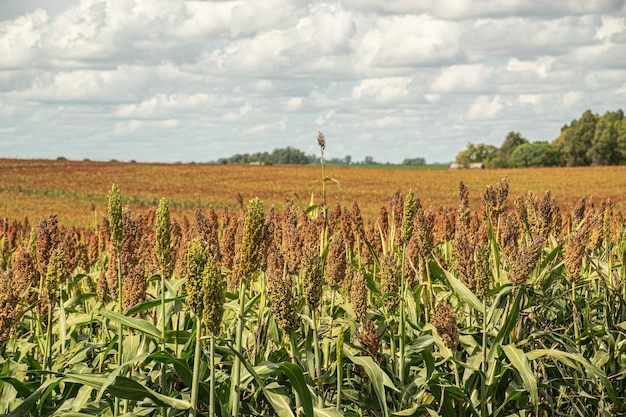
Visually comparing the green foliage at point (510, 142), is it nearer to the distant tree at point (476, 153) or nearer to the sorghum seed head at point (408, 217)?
the distant tree at point (476, 153)

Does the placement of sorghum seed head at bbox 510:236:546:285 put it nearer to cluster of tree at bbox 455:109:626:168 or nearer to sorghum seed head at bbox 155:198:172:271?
sorghum seed head at bbox 155:198:172:271

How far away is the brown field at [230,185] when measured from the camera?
31.5m

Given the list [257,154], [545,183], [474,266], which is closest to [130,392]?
[474,266]

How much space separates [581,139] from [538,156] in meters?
15.2

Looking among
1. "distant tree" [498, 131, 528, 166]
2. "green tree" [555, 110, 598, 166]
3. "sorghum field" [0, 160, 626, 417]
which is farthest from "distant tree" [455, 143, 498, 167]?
"sorghum field" [0, 160, 626, 417]

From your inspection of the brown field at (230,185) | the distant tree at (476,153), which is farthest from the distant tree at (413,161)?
the brown field at (230,185)

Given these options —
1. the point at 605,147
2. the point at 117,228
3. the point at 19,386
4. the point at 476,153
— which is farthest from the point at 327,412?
the point at 476,153

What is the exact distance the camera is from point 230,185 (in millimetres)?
44156

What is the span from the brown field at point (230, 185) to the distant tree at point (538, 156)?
58852 millimetres

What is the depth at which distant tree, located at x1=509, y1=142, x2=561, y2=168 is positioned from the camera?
119950 mm

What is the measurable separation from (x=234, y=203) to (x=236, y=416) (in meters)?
28.7

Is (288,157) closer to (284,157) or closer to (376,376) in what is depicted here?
(284,157)

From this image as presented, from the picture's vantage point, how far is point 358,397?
3.29 metres

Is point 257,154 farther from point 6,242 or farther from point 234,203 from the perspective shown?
point 6,242
